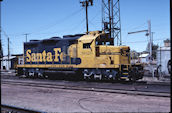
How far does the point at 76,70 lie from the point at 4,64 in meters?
41.2

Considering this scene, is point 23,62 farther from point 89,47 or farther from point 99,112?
point 99,112

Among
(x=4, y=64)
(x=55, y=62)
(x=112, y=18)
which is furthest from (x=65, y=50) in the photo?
(x=4, y=64)

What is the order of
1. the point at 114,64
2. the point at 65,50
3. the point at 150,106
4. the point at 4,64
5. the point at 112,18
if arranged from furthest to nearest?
the point at 4,64 < the point at 112,18 < the point at 65,50 < the point at 114,64 < the point at 150,106

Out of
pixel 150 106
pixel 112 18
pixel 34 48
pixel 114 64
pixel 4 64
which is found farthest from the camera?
pixel 4 64

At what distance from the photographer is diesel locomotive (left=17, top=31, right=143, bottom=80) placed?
14.4m

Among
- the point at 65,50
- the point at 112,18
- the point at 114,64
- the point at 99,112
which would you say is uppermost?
the point at 112,18

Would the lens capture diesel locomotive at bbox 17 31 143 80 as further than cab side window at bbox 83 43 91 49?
No

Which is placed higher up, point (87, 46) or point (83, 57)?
point (87, 46)

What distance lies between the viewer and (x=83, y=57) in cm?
1577

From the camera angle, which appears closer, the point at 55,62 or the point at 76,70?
the point at 76,70

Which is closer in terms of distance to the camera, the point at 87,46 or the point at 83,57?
the point at 87,46

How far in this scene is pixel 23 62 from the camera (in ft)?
67.0

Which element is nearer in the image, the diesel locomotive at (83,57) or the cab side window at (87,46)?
the diesel locomotive at (83,57)

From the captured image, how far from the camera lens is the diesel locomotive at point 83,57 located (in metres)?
14.4
